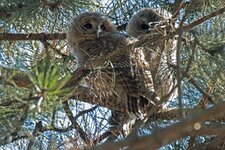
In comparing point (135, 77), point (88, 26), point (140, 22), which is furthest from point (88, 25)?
point (135, 77)

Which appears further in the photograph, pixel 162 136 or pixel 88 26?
pixel 88 26

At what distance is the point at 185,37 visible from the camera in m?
2.29

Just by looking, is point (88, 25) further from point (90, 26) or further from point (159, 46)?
point (159, 46)

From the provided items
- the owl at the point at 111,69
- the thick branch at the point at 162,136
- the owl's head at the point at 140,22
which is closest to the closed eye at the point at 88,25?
the owl at the point at 111,69

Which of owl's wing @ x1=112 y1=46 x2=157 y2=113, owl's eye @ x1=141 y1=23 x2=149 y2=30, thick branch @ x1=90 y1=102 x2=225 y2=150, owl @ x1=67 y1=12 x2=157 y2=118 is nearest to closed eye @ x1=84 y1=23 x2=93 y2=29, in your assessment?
owl @ x1=67 y1=12 x2=157 y2=118

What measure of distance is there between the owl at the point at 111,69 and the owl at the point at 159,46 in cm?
6

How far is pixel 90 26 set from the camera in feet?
Result: 12.6

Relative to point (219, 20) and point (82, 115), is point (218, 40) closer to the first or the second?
point (219, 20)

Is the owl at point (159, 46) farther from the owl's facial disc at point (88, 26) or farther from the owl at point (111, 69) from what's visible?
the owl's facial disc at point (88, 26)

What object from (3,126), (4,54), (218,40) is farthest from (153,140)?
(4,54)

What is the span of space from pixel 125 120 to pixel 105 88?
18cm

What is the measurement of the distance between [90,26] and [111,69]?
106 cm

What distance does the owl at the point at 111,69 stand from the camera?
2305 millimetres

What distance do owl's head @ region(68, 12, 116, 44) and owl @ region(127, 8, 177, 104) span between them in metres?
0.22
